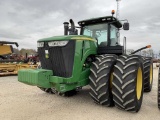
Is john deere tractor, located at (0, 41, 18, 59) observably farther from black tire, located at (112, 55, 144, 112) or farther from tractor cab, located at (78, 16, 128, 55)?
black tire, located at (112, 55, 144, 112)

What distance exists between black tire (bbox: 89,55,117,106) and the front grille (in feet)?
2.00

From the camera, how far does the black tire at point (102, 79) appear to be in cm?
454

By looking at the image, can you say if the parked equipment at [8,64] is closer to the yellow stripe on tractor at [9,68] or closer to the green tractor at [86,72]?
the yellow stripe on tractor at [9,68]

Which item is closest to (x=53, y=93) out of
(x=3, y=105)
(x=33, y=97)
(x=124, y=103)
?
(x=33, y=97)

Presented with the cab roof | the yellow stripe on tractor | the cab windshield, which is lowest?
the yellow stripe on tractor

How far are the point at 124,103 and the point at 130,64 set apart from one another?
910 mm

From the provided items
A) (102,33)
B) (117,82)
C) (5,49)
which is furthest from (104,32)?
(5,49)

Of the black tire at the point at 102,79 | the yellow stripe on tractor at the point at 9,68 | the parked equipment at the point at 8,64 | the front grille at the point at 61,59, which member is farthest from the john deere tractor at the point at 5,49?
the black tire at the point at 102,79

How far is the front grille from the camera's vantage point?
179 inches

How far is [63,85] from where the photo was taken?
177 inches

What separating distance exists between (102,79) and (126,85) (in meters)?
0.58

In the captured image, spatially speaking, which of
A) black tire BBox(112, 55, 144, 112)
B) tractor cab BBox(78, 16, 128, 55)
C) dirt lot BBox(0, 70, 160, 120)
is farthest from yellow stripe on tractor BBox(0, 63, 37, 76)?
black tire BBox(112, 55, 144, 112)

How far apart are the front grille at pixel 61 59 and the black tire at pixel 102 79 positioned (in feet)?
2.00

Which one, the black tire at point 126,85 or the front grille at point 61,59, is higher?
the front grille at point 61,59
